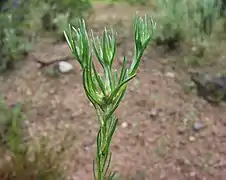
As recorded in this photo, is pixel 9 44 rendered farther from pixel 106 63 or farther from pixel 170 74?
pixel 106 63

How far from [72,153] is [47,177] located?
48cm

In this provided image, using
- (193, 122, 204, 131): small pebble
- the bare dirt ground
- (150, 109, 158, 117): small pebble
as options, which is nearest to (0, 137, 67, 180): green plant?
the bare dirt ground

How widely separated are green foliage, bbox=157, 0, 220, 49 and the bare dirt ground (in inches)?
5.9

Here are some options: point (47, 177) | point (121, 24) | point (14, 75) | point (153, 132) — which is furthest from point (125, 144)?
point (121, 24)

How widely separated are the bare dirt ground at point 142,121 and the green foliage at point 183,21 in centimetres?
15

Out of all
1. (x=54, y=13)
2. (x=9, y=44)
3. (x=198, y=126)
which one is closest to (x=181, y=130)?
(x=198, y=126)

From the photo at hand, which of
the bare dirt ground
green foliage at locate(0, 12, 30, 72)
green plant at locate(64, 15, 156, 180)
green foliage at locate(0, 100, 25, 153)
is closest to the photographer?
green plant at locate(64, 15, 156, 180)

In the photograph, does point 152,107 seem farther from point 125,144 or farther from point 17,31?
point 17,31

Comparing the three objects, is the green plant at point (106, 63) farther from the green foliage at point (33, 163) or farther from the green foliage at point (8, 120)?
the green foliage at point (8, 120)

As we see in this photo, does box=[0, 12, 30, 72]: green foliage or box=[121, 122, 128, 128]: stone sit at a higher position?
box=[0, 12, 30, 72]: green foliage

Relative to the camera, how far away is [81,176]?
10.9 feet

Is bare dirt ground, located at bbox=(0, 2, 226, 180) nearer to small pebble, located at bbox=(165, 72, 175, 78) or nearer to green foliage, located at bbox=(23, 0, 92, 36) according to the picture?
small pebble, located at bbox=(165, 72, 175, 78)

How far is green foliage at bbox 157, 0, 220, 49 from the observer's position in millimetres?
4224

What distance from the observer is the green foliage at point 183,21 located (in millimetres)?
4224
